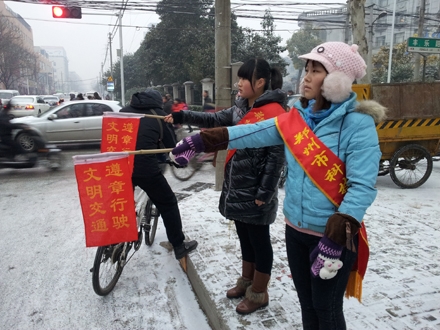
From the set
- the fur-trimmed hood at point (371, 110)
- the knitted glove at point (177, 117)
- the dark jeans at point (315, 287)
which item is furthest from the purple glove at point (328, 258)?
the knitted glove at point (177, 117)

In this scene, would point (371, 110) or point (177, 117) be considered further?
point (177, 117)

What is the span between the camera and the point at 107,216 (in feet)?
7.66

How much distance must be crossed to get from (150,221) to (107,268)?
776mm

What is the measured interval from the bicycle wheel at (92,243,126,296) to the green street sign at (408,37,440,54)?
8.52m

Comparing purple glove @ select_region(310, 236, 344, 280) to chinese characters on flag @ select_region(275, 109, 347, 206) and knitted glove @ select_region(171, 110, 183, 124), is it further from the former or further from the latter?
knitted glove @ select_region(171, 110, 183, 124)

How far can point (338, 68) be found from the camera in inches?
62.4

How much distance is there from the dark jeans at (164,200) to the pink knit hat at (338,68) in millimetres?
1887

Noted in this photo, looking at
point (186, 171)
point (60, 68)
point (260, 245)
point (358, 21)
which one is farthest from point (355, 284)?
point (60, 68)

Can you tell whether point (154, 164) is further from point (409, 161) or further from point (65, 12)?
point (65, 12)

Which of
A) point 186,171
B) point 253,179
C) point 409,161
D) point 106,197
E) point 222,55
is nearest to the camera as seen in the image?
point 106,197

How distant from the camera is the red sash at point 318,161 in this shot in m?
1.61

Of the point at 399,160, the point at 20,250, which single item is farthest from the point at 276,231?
the point at 399,160

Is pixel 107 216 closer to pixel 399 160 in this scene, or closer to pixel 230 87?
pixel 230 87

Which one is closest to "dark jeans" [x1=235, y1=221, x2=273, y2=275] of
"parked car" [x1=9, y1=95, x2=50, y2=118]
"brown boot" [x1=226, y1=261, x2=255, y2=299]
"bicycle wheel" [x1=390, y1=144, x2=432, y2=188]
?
"brown boot" [x1=226, y1=261, x2=255, y2=299]
